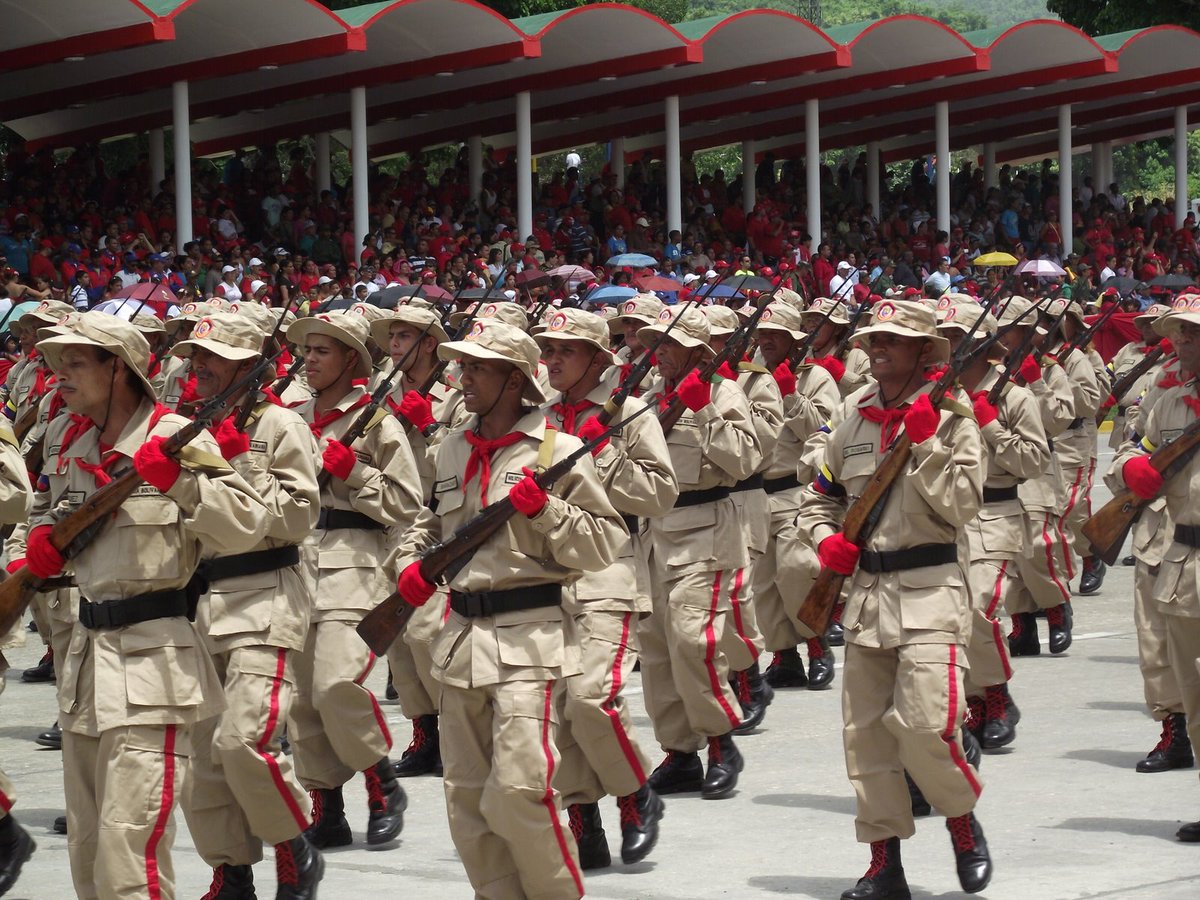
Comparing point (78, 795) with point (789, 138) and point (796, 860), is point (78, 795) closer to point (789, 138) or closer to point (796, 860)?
point (796, 860)

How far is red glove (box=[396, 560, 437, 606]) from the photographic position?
6.54m

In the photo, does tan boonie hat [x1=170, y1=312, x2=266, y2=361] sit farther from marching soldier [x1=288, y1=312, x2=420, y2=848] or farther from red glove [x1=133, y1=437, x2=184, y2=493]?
red glove [x1=133, y1=437, x2=184, y2=493]

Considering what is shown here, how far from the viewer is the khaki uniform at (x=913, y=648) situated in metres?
7.07

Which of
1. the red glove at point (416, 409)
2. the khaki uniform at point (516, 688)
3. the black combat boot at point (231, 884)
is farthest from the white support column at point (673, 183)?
the khaki uniform at point (516, 688)

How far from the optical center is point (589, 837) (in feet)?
25.5

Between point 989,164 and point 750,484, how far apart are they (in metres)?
33.9

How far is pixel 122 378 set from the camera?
639cm

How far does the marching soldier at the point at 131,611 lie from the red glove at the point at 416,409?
3390 millimetres

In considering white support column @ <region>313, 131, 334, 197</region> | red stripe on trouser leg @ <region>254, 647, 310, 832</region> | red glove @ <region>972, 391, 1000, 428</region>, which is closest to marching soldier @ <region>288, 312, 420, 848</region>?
red stripe on trouser leg @ <region>254, 647, 310, 832</region>

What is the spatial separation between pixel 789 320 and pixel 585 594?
430cm

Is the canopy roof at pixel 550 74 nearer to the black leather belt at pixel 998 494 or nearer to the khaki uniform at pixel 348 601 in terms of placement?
the black leather belt at pixel 998 494

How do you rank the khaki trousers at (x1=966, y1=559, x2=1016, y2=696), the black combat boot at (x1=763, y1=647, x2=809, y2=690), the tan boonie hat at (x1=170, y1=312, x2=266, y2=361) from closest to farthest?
the tan boonie hat at (x1=170, y1=312, x2=266, y2=361) < the khaki trousers at (x1=966, y1=559, x2=1016, y2=696) < the black combat boot at (x1=763, y1=647, x2=809, y2=690)

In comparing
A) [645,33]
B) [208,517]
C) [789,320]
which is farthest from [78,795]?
[645,33]

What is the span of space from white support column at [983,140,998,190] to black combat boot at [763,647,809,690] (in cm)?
3200
